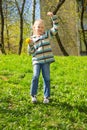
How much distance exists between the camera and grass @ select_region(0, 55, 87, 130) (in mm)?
7520

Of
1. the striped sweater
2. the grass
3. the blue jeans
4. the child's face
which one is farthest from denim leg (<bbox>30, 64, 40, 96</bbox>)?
the child's face

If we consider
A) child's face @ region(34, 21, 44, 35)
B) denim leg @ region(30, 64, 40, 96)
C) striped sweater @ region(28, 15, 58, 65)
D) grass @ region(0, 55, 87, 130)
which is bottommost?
grass @ region(0, 55, 87, 130)

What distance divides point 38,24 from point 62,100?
2.00 metres

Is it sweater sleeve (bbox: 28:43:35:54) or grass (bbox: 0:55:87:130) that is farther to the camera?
sweater sleeve (bbox: 28:43:35:54)

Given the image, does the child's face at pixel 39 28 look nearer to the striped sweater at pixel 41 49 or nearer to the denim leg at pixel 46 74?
the striped sweater at pixel 41 49

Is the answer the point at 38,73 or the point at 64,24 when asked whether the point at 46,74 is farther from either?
the point at 64,24

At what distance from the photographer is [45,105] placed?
8656 millimetres

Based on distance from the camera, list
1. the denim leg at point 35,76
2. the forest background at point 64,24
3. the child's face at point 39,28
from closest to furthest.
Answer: the child's face at point 39,28
the denim leg at point 35,76
the forest background at point 64,24

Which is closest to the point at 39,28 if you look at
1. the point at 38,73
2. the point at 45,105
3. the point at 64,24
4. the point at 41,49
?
the point at 41,49

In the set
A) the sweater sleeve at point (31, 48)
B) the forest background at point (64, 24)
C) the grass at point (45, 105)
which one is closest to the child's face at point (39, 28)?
the sweater sleeve at point (31, 48)

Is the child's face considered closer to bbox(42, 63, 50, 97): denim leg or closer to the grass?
bbox(42, 63, 50, 97): denim leg

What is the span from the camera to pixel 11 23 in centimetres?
4153

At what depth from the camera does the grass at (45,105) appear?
752 centimetres

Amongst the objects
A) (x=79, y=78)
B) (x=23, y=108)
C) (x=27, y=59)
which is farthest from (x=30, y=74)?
→ (x=23, y=108)
